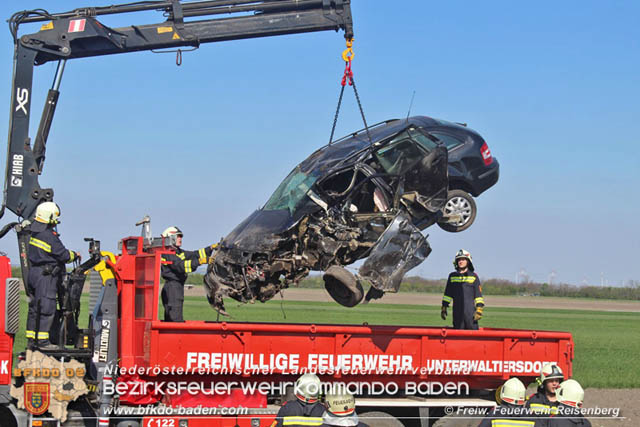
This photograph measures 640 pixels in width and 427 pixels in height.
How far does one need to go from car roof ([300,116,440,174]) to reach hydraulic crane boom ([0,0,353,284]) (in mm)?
1448

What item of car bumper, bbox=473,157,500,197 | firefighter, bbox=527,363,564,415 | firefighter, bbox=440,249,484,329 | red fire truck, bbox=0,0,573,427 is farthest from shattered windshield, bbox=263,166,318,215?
firefighter, bbox=527,363,564,415

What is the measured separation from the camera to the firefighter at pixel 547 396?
6220 mm

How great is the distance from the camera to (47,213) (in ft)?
28.5

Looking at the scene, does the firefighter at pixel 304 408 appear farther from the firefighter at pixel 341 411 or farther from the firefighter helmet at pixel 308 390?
the firefighter at pixel 341 411

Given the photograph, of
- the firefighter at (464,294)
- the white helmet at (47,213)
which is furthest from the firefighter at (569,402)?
the white helmet at (47,213)

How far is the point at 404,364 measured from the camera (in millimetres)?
8656

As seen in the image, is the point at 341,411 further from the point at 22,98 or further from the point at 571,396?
the point at 22,98

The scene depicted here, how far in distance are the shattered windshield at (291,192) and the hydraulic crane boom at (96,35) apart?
1.90 metres

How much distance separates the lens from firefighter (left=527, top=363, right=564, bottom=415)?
6220mm

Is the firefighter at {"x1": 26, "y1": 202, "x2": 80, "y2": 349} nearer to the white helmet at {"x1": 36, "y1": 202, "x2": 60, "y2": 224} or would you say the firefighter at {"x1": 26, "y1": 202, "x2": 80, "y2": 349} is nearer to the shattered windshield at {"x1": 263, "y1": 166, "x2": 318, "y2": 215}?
the white helmet at {"x1": 36, "y1": 202, "x2": 60, "y2": 224}

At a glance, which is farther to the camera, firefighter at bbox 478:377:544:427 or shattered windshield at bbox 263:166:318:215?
shattered windshield at bbox 263:166:318:215

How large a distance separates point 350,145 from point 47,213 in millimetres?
4141

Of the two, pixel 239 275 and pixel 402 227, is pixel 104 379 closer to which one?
pixel 239 275

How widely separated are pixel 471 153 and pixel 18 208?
6069 mm
